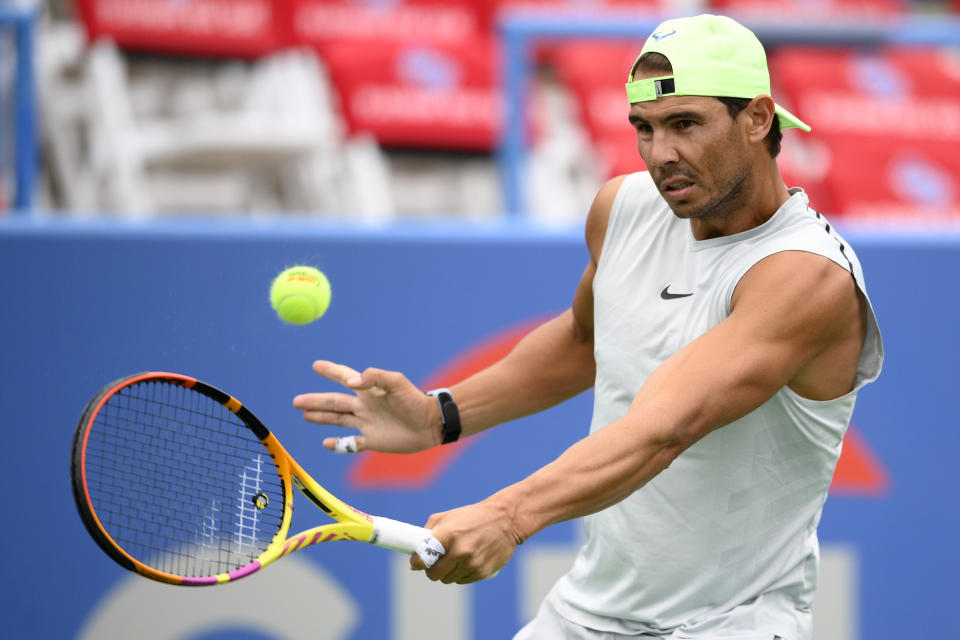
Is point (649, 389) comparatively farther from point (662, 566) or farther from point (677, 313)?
point (662, 566)

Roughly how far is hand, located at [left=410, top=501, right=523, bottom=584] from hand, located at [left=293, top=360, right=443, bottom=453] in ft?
1.85

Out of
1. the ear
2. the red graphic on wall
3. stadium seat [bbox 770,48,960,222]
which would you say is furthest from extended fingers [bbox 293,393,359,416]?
stadium seat [bbox 770,48,960,222]

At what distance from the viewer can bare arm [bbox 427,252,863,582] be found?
7.36 ft

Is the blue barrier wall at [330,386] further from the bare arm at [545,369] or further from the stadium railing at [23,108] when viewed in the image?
the bare arm at [545,369]

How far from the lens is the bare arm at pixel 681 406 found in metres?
2.24

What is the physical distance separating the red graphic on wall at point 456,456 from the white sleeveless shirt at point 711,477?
1.55 m

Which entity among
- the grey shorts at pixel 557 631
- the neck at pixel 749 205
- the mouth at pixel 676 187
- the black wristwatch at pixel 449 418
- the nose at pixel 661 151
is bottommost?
the grey shorts at pixel 557 631

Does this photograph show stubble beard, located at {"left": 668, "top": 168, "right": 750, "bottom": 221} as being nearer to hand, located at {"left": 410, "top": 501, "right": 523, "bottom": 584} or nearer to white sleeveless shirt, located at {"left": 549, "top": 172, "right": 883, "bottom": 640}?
white sleeveless shirt, located at {"left": 549, "top": 172, "right": 883, "bottom": 640}

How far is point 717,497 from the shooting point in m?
2.58

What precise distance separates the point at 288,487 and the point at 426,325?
1718 mm

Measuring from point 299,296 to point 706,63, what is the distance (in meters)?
1.09

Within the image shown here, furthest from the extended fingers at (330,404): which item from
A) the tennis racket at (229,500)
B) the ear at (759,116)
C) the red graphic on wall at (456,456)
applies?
the red graphic on wall at (456,456)

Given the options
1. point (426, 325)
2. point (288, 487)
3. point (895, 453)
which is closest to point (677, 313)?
point (288, 487)

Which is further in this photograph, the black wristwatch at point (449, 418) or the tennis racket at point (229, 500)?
the black wristwatch at point (449, 418)
